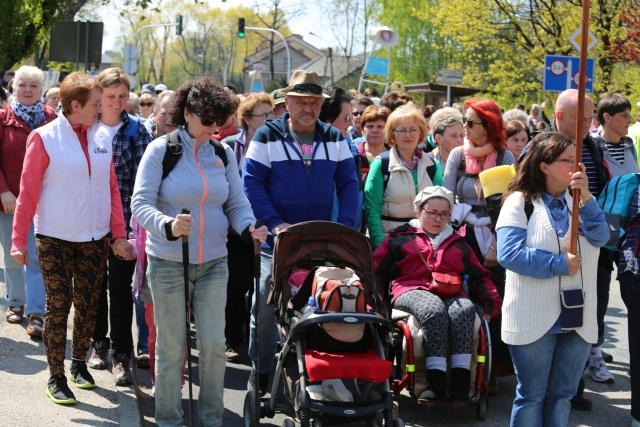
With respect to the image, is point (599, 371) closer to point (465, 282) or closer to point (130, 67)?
point (465, 282)

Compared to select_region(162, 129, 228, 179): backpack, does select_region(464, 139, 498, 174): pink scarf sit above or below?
above

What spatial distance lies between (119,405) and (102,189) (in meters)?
1.50

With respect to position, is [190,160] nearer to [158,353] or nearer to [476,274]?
[158,353]

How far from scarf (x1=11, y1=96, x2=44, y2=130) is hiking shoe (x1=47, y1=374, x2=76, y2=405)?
9.63 ft

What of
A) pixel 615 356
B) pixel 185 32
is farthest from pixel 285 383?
pixel 185 32

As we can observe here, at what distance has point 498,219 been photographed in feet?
18.5

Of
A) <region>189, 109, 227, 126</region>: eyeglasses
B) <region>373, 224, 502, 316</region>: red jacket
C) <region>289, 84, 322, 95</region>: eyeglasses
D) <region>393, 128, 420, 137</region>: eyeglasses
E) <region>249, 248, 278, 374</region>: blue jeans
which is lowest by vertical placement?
<region>249, 248, 278, 374</region>: blue jeans

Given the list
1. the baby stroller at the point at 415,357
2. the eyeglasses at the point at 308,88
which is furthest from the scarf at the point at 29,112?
the baby stroller at the point at 415,357

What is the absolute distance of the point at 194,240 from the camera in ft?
19.0

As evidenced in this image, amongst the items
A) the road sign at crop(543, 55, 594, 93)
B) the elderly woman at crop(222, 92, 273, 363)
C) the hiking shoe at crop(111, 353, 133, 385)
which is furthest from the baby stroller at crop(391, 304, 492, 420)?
the road sign at crop(543, 55, 594, 93)

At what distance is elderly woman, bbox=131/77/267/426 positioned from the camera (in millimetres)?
5766

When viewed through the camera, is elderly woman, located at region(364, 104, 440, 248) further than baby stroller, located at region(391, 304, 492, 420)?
→ Yes

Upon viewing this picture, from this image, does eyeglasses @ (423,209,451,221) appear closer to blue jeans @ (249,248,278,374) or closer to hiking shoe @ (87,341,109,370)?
blue jeans @ (249,248,278,374)

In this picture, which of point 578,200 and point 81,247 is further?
point 81,247
